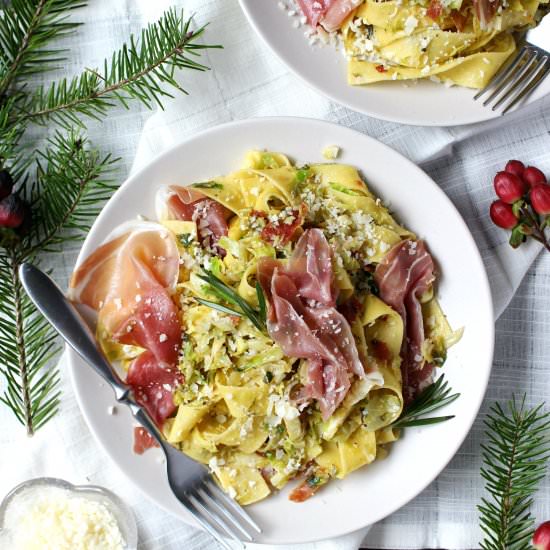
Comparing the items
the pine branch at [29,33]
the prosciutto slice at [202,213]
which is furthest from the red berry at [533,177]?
the pine branch at [29,33]

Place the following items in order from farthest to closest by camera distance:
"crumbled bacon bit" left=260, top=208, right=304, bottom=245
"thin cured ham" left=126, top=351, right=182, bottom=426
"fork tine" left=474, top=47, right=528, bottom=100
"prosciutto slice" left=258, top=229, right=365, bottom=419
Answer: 1. "fork tine" left=474, top=47, right=528, bottom=100
2. "thin cured ham" left=126, top=351, right=182, bottom=426
3. "crumbled bacon bit" left=260, top=208, right=304, bottom=245
4. "prosciutto slice" left=258, top=229, right=365, bottom=419

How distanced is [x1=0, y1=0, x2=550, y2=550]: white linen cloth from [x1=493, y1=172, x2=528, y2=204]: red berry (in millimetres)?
160

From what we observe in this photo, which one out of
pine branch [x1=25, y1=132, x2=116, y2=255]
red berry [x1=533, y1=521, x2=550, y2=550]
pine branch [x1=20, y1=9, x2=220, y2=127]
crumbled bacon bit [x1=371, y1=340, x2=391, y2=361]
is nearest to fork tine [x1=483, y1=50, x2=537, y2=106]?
crumbled bacon bit [x1=371, y1=340, x2=391, y2=361]

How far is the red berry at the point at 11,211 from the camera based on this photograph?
290 centimetres

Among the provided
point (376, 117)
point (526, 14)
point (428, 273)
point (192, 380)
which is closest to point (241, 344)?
point (192, 380)

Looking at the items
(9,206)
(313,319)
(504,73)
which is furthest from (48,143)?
(504,73)

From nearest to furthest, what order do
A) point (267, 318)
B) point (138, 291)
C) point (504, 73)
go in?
point (267, 318), point (138, 291), point (504, 73)

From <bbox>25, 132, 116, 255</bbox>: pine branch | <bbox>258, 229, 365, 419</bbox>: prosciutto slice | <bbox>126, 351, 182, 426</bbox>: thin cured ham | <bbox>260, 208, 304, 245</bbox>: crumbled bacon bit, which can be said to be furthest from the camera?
<bbox>25, 132, 116, 255</bbox>: pine branch

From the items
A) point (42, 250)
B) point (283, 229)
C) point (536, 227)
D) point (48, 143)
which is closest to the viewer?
point (283, 229)

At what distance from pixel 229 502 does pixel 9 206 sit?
4.53 feet

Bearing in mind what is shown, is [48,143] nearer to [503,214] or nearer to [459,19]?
[459,19]

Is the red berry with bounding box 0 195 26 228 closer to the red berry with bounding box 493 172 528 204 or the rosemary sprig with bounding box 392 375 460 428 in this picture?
the rosemary sprig with bounding box 392 375 460 428

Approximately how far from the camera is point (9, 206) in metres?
2.91

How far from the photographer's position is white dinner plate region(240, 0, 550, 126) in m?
2.85
